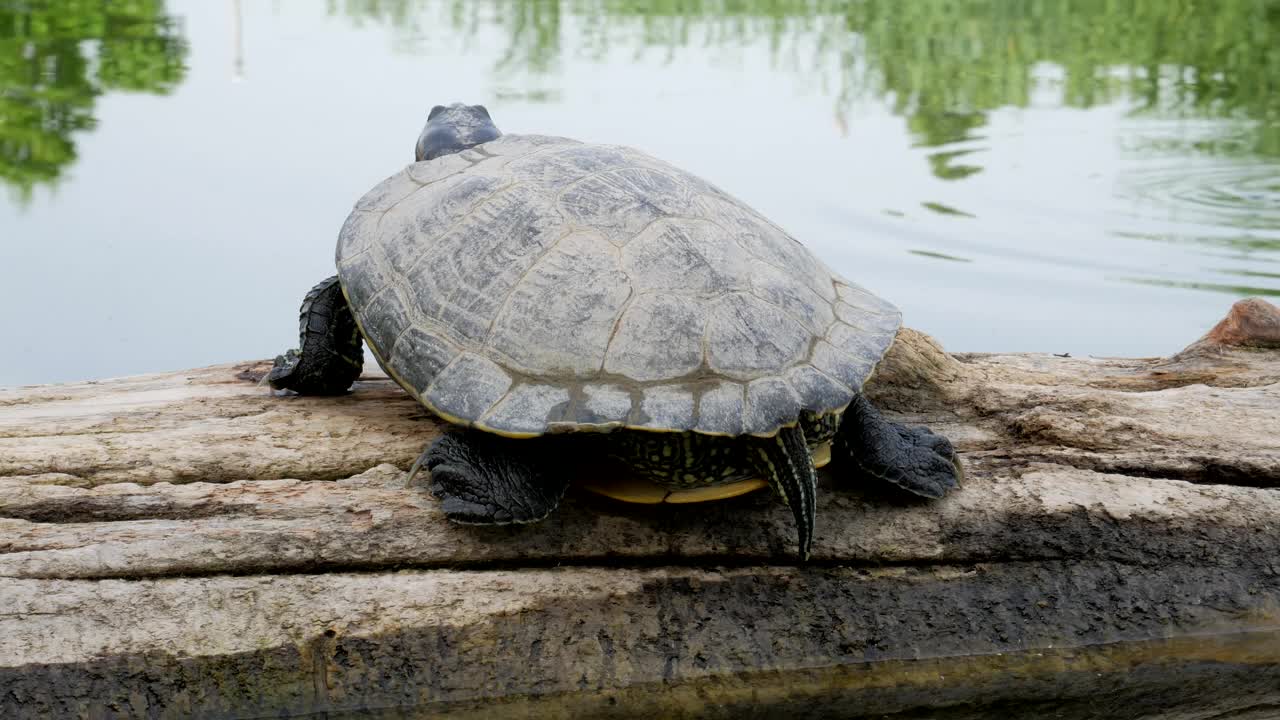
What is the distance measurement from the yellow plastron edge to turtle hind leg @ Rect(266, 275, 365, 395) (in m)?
0.84

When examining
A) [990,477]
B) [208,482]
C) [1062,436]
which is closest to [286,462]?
[208,482]

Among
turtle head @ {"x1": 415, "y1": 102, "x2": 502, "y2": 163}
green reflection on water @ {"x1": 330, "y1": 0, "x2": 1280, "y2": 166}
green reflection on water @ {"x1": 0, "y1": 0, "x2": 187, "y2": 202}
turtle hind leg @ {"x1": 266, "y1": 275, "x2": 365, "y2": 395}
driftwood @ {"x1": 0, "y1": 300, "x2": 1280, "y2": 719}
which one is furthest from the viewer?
green reflection on water @ {"x1": 330, "y1": 0, "x2": 1280, "y2": 166}

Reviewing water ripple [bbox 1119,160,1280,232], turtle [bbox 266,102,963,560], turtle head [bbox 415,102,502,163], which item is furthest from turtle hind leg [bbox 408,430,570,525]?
water ripple [bbox 1119,160,1280,232]

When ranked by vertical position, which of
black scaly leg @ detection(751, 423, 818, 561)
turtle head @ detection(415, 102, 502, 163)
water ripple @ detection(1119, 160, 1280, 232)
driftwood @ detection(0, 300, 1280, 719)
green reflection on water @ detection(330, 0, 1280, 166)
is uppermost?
green reflection on water @ detection(330, 0, 1280, 166)

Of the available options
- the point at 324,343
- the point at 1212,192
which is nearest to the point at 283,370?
the point at 324,343

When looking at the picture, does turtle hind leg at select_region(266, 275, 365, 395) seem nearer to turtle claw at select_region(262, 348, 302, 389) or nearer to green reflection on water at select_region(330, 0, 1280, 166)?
turtle claw at select_region(262, 348, 302, 389)

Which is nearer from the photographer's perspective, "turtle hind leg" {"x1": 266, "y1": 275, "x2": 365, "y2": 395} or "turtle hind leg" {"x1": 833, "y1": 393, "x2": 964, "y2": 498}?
"turtle hind leg" {"x1": 833, "y1": 393, "x2": 964, "y2": 498}

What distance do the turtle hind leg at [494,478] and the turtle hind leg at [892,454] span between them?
0.63 meters

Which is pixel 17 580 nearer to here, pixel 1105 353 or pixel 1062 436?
pixel 1062 436

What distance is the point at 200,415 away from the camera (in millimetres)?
2920

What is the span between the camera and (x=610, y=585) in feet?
7.93

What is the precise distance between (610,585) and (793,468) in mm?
429

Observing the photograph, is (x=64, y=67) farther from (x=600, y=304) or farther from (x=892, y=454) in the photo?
(x=892, y=454)

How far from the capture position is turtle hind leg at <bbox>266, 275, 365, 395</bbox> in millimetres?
2965
